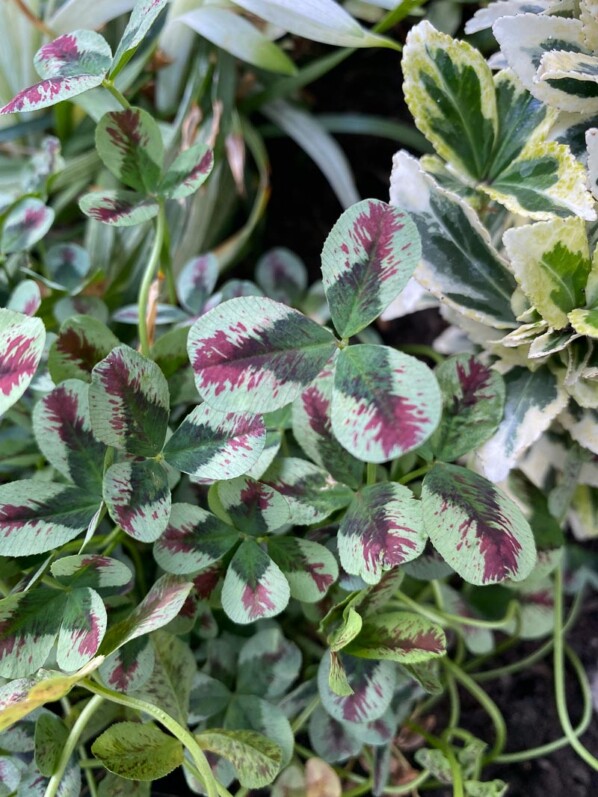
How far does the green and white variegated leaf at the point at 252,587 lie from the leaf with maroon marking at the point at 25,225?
35 centimetres

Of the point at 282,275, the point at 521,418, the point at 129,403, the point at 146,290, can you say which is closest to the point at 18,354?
the point at 129,403

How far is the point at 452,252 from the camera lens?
25.4 inches

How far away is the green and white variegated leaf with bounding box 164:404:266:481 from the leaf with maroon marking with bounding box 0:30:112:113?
0.78 ft

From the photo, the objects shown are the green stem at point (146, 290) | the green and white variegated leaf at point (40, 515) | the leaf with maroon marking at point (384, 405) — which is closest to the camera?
the leaf with maroon marking at point (384, 405)

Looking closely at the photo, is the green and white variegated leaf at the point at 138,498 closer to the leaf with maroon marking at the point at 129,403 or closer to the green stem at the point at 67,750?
the leaf with maroon marking at the point at 129,403

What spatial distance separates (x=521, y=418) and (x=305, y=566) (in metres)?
0.22

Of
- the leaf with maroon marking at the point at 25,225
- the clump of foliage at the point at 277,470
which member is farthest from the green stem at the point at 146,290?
the leaf with maroon marking at the point at 25,225

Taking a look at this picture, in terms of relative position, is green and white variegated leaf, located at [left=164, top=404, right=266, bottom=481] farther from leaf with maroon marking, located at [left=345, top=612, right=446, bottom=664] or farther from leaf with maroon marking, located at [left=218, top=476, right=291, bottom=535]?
leaf with maroon marking, located at [left=345, top=612, right=446, bottom=664]

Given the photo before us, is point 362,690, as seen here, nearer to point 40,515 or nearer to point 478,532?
point 478,532

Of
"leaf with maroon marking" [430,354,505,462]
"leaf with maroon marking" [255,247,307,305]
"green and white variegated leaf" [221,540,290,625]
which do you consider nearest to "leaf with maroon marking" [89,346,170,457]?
"green and white variegated leaf" [221,540,290,625]

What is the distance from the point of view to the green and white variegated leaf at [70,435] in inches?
22.1

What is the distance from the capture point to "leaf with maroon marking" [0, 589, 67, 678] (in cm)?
50

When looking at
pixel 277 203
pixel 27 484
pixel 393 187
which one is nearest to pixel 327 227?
pixel 277 203

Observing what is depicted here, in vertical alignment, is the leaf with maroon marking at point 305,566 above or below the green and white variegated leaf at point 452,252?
below
